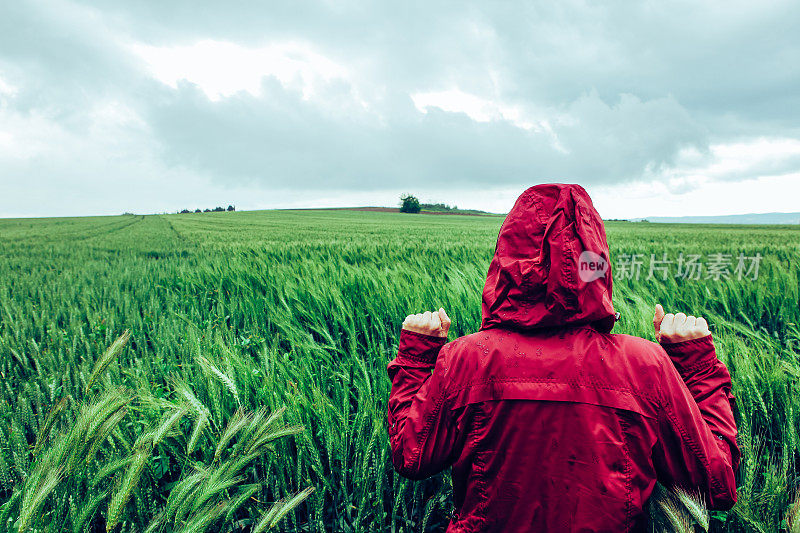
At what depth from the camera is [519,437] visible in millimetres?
943

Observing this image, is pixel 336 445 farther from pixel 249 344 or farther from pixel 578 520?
pixel 249 344

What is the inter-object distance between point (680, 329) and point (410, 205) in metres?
78.1

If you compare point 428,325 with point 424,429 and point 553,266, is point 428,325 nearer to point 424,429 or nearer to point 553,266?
point 424,429

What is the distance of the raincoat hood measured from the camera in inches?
35.1

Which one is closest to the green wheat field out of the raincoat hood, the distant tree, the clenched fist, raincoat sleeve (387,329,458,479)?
raincoat sleeve (387,329,458,479)

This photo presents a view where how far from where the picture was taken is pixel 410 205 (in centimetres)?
7831

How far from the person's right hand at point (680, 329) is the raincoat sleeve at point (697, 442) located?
14 cm

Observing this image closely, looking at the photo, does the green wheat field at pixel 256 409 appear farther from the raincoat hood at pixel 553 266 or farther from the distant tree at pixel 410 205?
the distant tree at pixel 410 205

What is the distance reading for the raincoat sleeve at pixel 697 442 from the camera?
93 cm

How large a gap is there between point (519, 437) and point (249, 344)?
7.26 feet

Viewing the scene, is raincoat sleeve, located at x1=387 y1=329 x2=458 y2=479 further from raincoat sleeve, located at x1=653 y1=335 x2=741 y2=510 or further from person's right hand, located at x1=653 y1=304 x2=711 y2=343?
person's right hand, located at x1=653 y1=304 x2=711 y2=343

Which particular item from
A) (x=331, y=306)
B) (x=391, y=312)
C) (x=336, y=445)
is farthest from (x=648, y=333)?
(x=331, y=306)

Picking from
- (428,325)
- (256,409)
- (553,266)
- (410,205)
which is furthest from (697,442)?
(410,205)

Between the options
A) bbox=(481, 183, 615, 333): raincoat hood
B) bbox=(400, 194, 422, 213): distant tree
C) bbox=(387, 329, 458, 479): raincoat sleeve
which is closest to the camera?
bbox=(481, 183, 615, 333): raincoat hood
